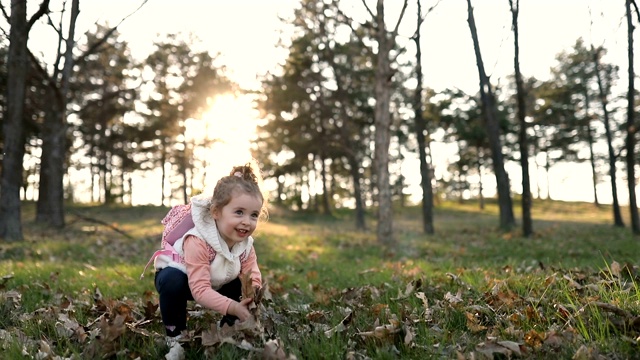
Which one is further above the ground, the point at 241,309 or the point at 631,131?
the point at 631,131

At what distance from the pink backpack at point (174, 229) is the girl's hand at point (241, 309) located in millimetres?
583

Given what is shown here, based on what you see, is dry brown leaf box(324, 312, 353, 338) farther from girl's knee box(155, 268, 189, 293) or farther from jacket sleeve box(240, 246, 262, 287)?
girl's knee box(155, 268, 189, 293)

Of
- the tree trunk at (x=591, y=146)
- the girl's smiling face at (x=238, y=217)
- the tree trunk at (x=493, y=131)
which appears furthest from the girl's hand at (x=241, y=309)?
the tree trunk at (x=591, y=146)

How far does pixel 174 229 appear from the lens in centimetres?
373

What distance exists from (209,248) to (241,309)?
0.51 meters

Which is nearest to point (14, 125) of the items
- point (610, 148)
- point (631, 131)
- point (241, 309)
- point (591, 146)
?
point (241, 309)

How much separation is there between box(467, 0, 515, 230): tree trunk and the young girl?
15223mm

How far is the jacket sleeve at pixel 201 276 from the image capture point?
3.22 metres

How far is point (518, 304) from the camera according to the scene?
3814 millimetres

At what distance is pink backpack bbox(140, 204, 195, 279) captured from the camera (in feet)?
11.8

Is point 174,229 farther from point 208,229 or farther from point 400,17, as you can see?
point 400,17

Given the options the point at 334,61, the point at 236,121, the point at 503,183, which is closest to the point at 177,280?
the point at 503,183

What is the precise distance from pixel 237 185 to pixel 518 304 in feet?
7.26

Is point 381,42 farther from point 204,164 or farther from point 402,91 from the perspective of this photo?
point 204,164
